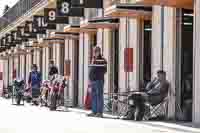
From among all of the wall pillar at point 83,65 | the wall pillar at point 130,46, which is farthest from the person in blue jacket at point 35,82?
the wall pillar at point 130,46

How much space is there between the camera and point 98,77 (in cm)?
2069

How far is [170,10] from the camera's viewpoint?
19.9 metres

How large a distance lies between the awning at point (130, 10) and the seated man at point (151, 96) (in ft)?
8.00

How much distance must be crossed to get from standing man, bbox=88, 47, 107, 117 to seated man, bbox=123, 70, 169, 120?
71.8 inches

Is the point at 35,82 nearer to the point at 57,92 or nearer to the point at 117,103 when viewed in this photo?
the point at 57,92

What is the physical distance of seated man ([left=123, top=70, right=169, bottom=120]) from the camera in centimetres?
1888

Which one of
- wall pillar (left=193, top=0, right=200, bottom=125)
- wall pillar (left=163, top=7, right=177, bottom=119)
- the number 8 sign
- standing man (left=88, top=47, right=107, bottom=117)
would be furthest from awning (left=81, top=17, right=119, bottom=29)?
wall pillar (left=193, top=0, right=200, bottom=125)

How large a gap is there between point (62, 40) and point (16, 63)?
19785mm

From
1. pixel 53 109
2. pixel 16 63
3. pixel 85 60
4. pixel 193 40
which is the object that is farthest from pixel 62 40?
pixel 16 63

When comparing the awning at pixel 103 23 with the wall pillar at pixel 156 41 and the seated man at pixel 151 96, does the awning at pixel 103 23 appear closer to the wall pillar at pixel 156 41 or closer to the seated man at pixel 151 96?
the wall pillar at pixel 156 41

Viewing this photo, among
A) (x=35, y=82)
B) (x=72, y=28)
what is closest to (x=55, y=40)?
(x=35, y=82)

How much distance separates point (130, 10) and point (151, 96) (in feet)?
10.1

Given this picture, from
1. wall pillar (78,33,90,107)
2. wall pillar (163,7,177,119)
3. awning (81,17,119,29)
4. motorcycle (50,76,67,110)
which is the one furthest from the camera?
wall pillar (78,33,90,107)

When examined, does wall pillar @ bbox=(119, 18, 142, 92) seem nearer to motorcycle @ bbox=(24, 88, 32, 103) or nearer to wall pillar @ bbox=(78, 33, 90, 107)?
wall pillar @ bbox=(78, 33, 90, 107)
